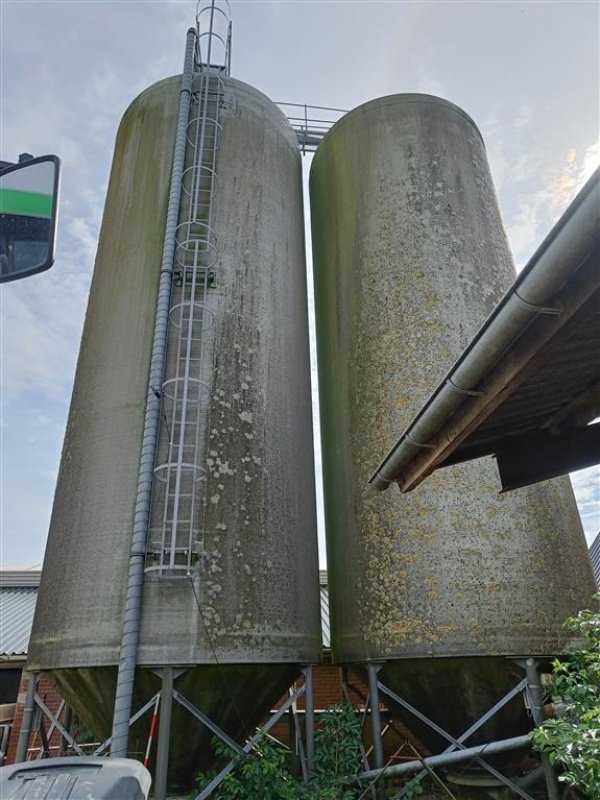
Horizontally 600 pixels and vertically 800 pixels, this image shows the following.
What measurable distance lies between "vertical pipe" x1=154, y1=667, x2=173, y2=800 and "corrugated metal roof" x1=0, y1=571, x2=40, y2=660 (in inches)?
263

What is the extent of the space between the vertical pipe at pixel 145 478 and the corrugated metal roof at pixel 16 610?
6.69 meters

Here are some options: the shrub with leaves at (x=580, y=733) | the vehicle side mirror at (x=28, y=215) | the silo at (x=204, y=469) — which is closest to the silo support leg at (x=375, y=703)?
the silo at (x=204, y=469)

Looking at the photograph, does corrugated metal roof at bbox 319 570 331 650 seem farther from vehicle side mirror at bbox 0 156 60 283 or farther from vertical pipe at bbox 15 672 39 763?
vehicle side mirror at bbox 0 156 60 283

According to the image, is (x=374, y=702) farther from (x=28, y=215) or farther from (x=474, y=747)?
(x=28, y=215)

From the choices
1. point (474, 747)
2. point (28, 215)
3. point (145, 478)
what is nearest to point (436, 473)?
point (474, 747)

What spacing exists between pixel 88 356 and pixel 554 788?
24.3ft

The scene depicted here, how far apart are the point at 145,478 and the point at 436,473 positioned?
3437mm

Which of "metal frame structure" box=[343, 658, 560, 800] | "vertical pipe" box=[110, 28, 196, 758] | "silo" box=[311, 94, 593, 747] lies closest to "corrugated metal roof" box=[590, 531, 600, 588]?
"silo" box=[311, 94, 593, 747]

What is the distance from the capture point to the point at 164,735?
5562 mm

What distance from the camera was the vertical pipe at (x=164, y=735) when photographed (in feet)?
17.9

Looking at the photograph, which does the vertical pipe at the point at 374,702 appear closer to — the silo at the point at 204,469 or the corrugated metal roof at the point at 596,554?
the silo at the point at 204,469

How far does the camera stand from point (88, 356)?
7.92 meters

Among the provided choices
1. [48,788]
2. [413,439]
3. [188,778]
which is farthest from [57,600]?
[413,439]

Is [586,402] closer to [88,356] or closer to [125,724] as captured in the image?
[125,724]
